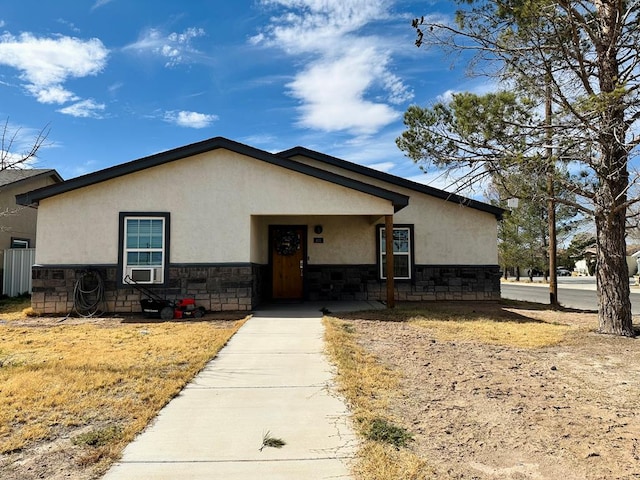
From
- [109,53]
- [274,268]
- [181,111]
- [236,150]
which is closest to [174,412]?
[236,150]

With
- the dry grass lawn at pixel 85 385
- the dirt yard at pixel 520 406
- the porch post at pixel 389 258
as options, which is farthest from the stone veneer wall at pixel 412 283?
the dirt yard at pixel 520 406

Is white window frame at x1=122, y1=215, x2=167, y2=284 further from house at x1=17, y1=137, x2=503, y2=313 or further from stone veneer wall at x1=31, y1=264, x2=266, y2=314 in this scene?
stone veneer wall at x1=31, y1=264, x2=266, y2=314

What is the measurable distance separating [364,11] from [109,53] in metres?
6.88

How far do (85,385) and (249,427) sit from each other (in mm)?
2159

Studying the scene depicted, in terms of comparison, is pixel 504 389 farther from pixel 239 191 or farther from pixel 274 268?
pixel 274 268

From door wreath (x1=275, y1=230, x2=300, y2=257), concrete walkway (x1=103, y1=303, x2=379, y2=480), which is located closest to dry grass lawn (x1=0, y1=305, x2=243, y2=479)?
concrete walkway (x1=103, y1=303, x2=379, y2=480)

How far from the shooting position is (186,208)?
34.6 ft

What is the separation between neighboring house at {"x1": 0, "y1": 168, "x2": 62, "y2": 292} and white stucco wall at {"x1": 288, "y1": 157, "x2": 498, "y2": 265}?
518 inches

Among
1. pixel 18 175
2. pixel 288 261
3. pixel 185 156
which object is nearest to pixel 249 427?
pixel 185 156

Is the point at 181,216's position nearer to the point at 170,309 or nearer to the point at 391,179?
the point at 170,309

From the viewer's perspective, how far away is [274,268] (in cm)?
1307

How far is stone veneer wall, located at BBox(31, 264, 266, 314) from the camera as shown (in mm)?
10492

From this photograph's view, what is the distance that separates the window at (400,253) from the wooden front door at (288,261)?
2.26m

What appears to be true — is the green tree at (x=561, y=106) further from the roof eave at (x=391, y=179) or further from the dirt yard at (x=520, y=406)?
the roof eave at (x=391, y=179)
